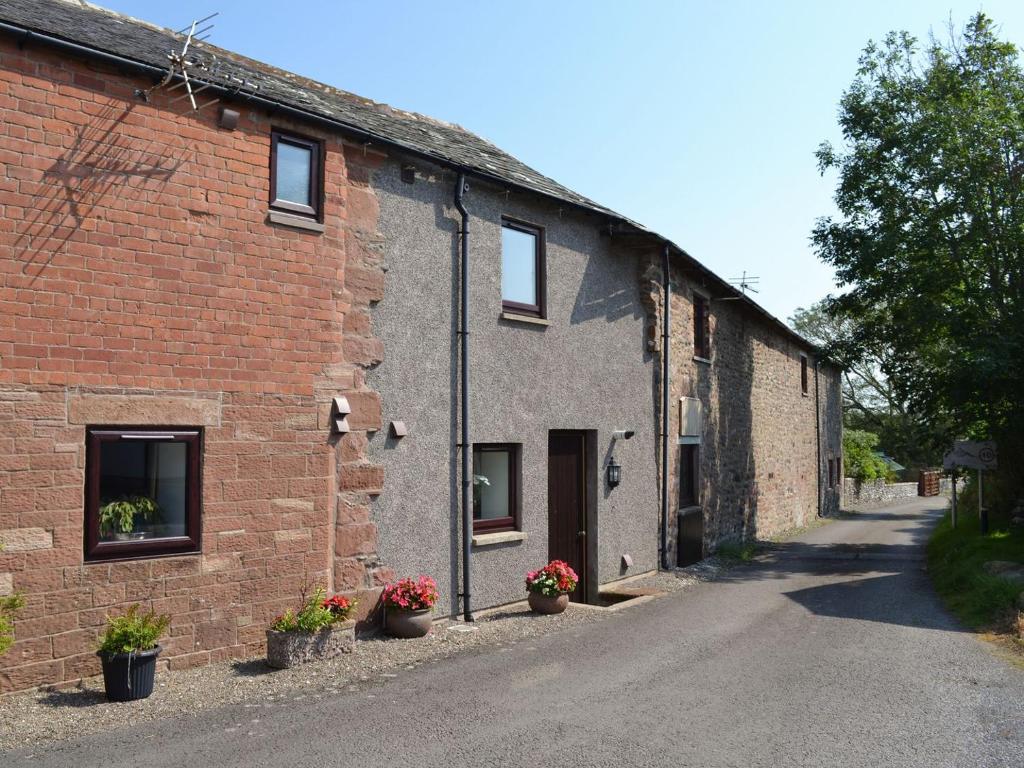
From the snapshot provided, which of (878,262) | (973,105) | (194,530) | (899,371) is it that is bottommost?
(194,530)

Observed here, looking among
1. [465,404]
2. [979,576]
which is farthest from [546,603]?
[979,576]

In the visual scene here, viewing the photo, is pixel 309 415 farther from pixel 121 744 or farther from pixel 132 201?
pixel 121 744

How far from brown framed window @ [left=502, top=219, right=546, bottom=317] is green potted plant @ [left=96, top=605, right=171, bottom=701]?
6.12 metres

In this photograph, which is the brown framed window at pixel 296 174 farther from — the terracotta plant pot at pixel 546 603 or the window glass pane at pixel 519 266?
the terracotta plant pot at pixel 546 603

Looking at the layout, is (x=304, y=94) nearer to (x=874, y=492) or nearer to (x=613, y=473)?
(x=613, y=473)

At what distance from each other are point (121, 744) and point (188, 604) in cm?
192

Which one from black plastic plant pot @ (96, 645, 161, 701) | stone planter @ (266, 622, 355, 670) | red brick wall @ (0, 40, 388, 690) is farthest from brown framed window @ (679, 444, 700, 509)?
black plastic plant pot @ (96, 645, 161, 701)

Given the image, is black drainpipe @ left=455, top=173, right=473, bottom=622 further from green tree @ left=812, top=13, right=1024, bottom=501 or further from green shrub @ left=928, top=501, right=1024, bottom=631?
green tree @ left=812, top=13, right=1024, bottom=501

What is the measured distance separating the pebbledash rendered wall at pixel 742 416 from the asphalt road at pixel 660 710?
6.13 meters

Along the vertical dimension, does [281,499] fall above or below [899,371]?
below

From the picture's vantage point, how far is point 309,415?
8844 mm

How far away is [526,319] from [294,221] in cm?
379

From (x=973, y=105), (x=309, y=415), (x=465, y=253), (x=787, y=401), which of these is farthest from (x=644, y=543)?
(x=787, y=401)

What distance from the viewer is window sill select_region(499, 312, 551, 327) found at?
11289 millimetres
